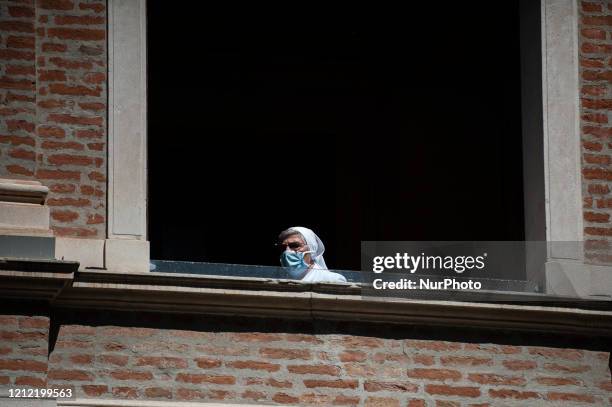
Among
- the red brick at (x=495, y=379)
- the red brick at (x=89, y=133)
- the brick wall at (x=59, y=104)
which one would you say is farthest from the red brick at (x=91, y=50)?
the red brick at (x=495, y=379)

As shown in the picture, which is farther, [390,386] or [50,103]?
[50,103]

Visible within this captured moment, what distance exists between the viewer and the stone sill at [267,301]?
1062cm

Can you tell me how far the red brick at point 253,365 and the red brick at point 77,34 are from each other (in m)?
1.94

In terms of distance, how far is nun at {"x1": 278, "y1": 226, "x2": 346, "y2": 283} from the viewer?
11680 millimetres

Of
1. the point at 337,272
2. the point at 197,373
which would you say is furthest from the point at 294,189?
the point at 197,373

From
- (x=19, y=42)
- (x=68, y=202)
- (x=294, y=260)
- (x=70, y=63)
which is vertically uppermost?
(x=19, y=42)

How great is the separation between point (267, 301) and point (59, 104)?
60.9 inches

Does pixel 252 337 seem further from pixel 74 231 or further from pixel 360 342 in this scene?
pixel 74 231

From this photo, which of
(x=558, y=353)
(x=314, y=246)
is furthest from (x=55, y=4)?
(x=558, y=353)

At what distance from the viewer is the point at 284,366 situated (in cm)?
1096

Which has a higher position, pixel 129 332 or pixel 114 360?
pixel 129 332

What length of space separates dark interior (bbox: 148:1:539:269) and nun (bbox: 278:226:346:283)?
8.31ft

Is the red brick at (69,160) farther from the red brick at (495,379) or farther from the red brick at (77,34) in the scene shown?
the red brick at (495,379)

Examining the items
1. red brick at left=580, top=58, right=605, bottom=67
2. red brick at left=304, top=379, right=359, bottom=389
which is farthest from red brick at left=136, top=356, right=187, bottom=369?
red brick at left=580, top=58, right=605, bottom=67
